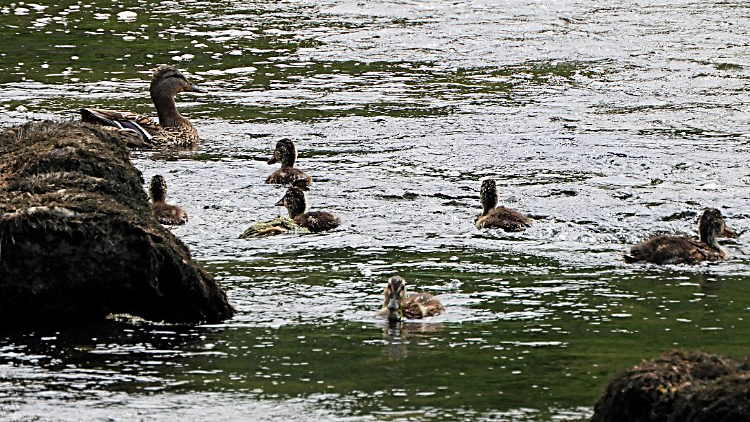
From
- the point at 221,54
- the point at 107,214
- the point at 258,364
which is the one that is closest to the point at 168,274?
the point at 107,214

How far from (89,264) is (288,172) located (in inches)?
227

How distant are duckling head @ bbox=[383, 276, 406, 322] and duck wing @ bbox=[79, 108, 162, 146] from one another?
7.66 metres

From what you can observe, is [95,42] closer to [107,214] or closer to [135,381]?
[107,214]

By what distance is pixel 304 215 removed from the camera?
13.0 m

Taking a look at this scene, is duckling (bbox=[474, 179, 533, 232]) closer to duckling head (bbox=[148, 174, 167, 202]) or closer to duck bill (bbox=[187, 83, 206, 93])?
duckling head (bbox=[148, 174, 167, 202])

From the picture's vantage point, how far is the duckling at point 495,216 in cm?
1265

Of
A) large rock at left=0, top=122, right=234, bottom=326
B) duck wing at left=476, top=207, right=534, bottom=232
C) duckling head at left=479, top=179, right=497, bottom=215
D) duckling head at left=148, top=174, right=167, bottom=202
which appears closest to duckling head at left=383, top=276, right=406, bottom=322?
large rock at left=0, top=122, right=234, bottom=326

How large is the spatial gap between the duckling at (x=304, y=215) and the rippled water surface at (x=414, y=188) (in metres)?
0.24

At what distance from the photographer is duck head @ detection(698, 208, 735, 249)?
12.0m

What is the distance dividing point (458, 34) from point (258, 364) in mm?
15765

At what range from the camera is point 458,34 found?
23.7m

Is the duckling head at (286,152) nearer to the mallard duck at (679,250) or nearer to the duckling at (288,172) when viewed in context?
the duckling at (288,172)

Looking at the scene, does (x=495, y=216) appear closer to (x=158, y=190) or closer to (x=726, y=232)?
(x=726, y=232)

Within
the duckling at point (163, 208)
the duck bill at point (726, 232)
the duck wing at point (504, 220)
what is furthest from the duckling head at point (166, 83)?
the duck bill at point (726, 232)
